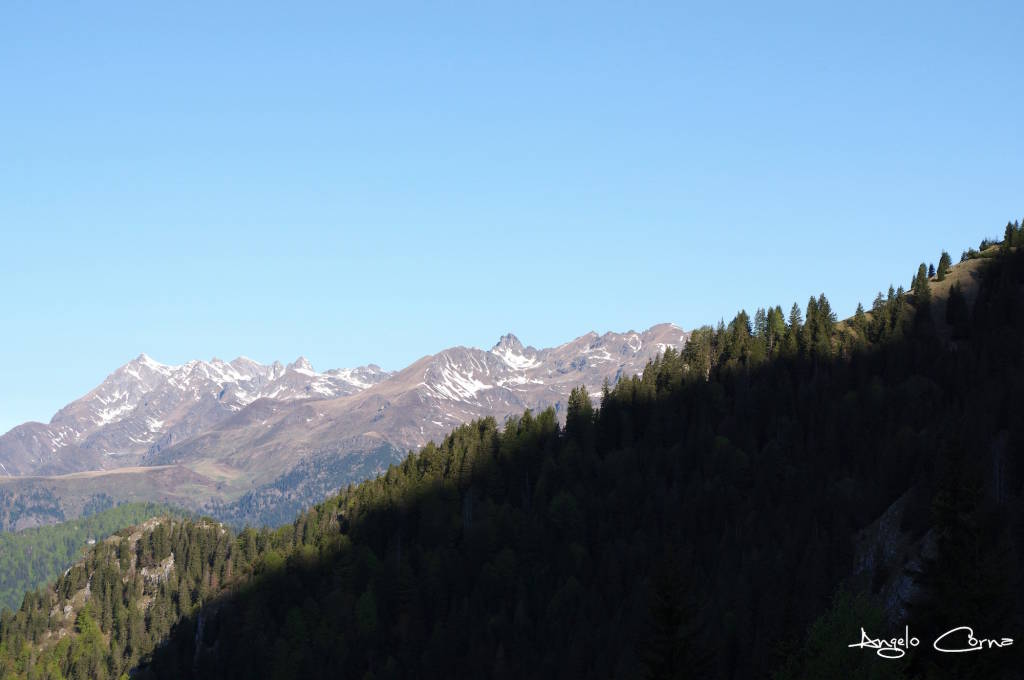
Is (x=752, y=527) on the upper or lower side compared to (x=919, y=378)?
lower

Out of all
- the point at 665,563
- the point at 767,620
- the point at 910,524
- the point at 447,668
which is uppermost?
the point at 665,563

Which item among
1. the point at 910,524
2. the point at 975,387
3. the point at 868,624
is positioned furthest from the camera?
the point at 975,387

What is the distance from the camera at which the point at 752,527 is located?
186 metres

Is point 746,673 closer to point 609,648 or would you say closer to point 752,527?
point 609,648

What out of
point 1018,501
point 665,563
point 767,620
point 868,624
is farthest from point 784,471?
point 665,563

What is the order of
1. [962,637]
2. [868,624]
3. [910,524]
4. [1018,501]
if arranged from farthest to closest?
[910,524], [1018,501], [868,624], [962,637]

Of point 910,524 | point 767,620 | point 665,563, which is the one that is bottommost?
point 767,620

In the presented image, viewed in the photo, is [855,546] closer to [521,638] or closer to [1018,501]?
[1018,501]

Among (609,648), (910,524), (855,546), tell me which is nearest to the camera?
(910,524)

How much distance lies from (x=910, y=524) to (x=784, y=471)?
6301cm

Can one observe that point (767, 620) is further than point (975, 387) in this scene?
No

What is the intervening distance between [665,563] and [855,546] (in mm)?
98244

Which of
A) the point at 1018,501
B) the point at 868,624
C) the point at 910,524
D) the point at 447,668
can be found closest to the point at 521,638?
the point at 447,668

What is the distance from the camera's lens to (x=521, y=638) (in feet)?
626
